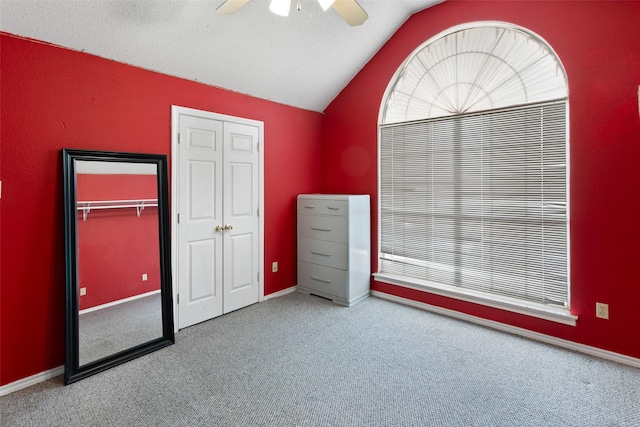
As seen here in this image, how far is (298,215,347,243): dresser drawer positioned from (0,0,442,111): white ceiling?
1445 millimetres

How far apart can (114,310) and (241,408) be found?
135 centimetres

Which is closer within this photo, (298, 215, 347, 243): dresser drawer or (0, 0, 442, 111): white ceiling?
(0, 0, 442, 111): white ceiling

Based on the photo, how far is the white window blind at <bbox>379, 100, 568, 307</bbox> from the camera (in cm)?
268

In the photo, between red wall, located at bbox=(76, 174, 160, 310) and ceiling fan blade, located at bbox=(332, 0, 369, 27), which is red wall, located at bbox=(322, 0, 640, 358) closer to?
ceiling fan blade, located at bbox=(332, 0, 369, 27)

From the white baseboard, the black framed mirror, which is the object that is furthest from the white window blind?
the black framed mirror

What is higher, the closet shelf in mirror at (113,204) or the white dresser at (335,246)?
the closet shelf in mirror at (113,204)

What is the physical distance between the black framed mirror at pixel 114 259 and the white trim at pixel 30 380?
0.70ft

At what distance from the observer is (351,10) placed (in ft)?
6.46

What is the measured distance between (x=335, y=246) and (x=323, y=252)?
7.8 inches

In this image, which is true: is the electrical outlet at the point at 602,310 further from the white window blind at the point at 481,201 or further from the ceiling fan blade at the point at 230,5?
the ceiling fan blade at the point at 230,5

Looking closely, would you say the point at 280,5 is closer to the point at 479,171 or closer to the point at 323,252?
the point at 479,171

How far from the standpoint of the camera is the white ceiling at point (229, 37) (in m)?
2.12

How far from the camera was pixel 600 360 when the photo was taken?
7.83 feet

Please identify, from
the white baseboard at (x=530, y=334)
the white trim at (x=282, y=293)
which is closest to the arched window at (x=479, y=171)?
the white baseboard at (x=530, y=334)
